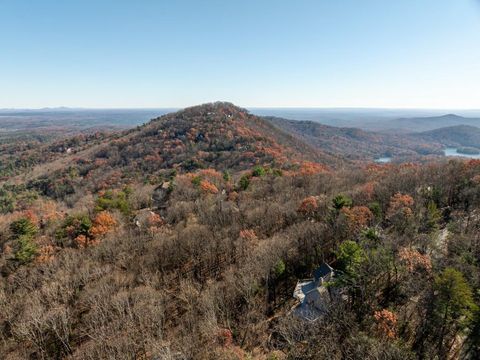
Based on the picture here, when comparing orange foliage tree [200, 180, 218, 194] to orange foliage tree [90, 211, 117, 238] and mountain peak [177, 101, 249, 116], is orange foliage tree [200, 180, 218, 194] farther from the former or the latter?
mountain peak [177, 101, 249, 116]

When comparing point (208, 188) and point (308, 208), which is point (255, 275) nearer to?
point (308, 208)

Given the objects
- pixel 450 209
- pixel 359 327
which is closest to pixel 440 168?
pixel 450 209

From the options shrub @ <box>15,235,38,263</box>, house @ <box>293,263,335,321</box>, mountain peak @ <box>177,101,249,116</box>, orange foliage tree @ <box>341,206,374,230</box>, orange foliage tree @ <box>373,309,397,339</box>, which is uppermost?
mountain peak @ <box>177,101,249,116</box>

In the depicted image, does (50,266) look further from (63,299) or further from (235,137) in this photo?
(235,137)

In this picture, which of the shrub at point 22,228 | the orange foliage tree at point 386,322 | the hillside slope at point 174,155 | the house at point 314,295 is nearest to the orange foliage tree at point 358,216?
the house at point 314,295

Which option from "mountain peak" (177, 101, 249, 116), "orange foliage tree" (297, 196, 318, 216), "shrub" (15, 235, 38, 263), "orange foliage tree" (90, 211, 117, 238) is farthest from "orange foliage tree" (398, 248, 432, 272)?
"mountain peak" (177, 101, 249, 116)

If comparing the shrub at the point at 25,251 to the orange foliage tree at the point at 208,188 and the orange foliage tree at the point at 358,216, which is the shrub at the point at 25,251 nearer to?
the orange foliage tree at the point at 208,188
